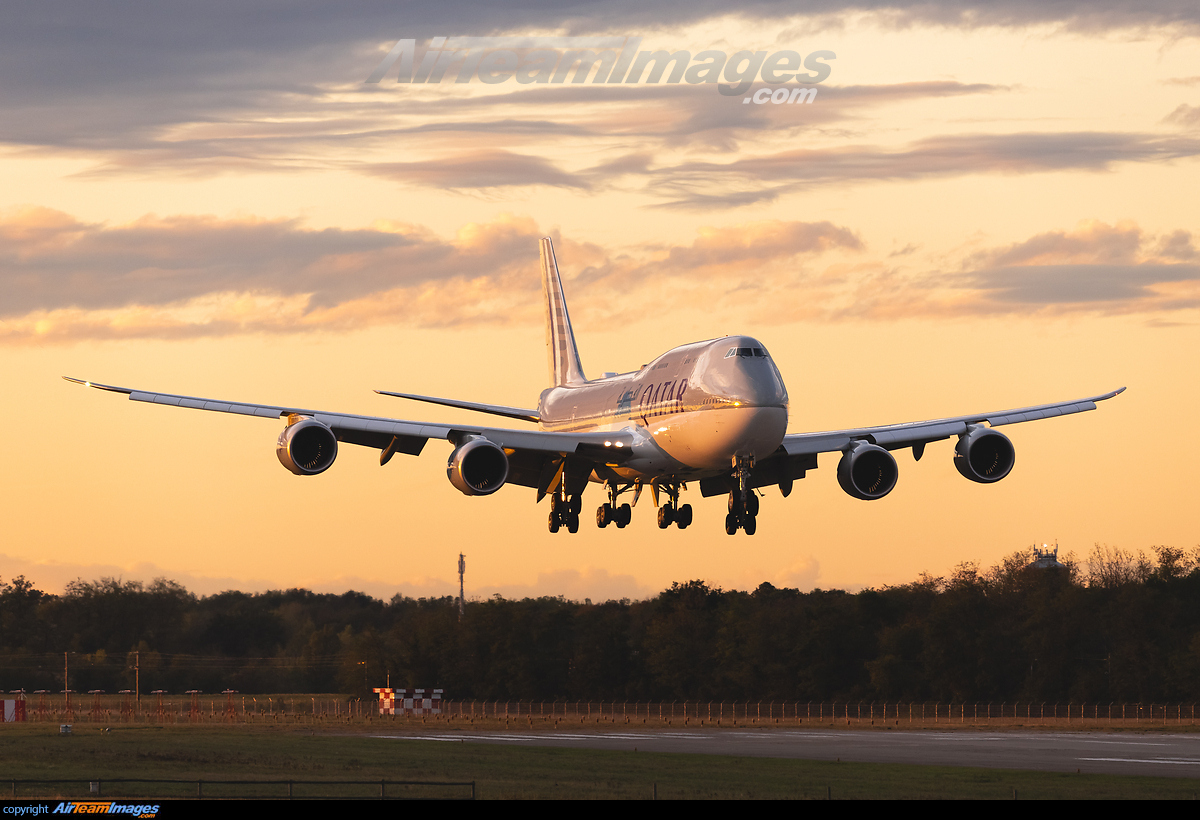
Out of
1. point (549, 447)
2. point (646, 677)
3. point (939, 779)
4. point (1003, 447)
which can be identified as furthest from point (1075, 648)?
point (549, 447)

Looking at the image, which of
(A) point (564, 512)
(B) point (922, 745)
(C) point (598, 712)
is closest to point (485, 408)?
(A) point (564, 512)

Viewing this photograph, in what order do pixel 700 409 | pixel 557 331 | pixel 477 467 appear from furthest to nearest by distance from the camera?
pixel 557 331
pixel 477 467
pixel 700 409

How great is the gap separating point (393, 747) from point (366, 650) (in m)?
50.5

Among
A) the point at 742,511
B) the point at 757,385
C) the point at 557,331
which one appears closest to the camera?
the point at 757,385

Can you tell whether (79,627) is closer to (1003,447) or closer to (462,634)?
(462,634)

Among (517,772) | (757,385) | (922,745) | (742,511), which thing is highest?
(757,385)

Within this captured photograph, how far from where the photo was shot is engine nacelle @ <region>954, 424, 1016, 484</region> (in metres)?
62.4

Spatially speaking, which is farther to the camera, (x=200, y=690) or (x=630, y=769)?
(x=200, y=690)

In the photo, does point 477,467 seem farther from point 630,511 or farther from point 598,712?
point 598,712

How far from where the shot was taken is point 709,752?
8962 cm

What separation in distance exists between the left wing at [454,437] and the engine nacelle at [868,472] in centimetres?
887

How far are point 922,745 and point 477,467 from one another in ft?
161

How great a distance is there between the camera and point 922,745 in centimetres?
9688

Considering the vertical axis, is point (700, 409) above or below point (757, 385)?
below
